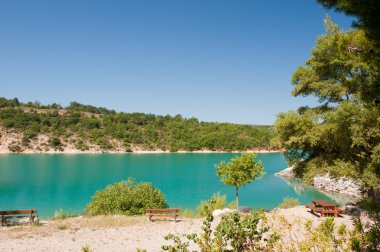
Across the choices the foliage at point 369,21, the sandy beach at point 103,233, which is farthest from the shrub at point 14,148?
the foliage at point 369,21

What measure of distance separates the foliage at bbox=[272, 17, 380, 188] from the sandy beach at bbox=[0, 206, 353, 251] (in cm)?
279

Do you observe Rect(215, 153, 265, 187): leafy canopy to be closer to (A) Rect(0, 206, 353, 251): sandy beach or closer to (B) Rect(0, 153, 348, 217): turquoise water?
(A) Rect(0, 206, 353, 251): sandy beach

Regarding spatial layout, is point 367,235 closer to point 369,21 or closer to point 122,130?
point 369,21

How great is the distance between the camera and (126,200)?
2086 centimetres

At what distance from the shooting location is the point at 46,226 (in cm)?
1545

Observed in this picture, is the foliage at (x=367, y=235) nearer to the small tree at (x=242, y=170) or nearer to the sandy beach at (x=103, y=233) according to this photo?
the sandy beach at (x=103, y=233)

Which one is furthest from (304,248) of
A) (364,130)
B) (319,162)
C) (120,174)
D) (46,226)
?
(120,174)

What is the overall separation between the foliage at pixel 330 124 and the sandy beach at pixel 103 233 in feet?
9.16

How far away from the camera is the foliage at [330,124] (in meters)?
13.1

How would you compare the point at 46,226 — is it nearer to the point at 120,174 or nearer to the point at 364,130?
the point at 364,130

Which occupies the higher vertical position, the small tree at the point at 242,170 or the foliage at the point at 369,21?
the foliage at the point at 369,21

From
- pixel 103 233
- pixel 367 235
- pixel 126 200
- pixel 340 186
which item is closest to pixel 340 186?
pixel 340 186

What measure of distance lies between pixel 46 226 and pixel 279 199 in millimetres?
26664

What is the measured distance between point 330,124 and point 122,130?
4624 inches
